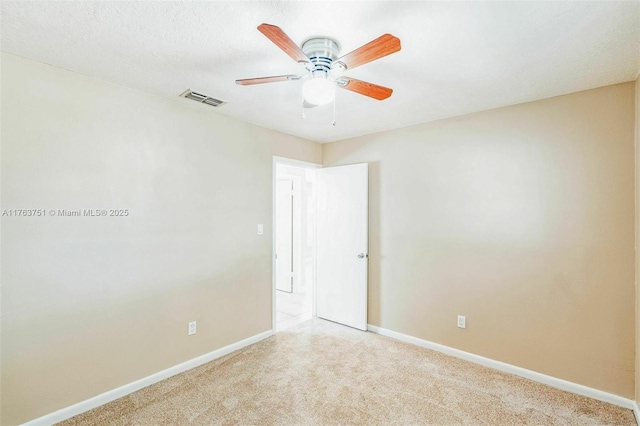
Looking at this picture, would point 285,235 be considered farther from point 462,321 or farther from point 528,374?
point 528,374

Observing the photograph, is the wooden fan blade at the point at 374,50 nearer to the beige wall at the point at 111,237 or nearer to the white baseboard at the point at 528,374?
the beige wall at the point at 111,237

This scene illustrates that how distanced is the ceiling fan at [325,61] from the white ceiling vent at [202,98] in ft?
3.42

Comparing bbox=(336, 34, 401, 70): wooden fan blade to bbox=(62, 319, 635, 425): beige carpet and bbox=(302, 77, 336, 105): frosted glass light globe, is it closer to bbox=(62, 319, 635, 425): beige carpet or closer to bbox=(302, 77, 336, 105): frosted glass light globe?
bbox=(302, 77, 336, 105): frosted glass light globe

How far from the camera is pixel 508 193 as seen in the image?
275 centimetres

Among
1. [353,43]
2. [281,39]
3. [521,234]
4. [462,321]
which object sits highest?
[353,43]

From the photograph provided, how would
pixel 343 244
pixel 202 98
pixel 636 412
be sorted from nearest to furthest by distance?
1. pixel 636 412
2. pixel 202 98
3. pixel 343 244

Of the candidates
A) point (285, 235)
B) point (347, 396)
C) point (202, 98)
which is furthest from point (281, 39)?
point (285, 235)

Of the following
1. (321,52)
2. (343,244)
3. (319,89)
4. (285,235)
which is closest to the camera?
(319,89)

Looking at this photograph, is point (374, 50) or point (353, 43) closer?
point (374, 50)

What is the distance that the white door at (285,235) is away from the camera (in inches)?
217

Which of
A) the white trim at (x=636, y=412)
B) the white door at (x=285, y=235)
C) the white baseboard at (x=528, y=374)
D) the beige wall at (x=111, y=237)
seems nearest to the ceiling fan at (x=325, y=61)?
the beige wall at (x=111, y=237)

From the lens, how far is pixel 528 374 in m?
2.63

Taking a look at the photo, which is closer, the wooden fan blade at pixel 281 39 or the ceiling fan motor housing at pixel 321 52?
the wooden fan blade at pixel 281 39

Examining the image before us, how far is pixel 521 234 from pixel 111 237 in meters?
3.50
